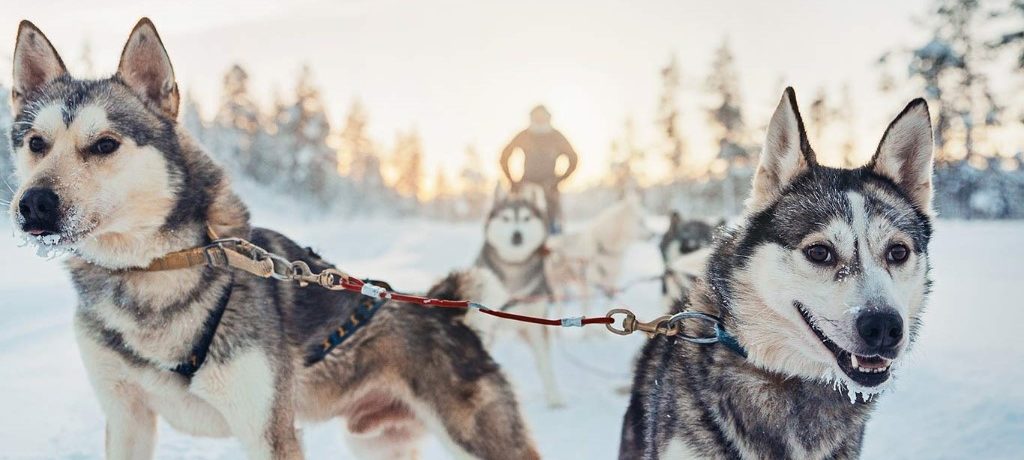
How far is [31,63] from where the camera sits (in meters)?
2.67

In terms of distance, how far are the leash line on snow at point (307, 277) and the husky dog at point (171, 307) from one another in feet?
0.13

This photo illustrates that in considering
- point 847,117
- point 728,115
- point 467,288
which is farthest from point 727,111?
point 467,288

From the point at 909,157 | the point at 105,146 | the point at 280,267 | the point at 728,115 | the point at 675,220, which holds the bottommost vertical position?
the point at 280,267

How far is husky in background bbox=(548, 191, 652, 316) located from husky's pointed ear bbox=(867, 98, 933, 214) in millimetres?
7102

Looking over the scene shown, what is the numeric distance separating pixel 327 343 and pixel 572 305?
884cm

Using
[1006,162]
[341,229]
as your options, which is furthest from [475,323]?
[1006,162]

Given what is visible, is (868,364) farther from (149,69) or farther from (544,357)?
(544,357)

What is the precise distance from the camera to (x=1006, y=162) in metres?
25.0

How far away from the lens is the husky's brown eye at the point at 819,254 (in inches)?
86.4

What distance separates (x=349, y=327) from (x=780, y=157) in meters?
1.95

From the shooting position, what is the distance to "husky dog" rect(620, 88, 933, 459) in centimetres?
211

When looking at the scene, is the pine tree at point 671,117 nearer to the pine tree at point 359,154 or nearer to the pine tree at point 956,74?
the pine tree at point 956,74

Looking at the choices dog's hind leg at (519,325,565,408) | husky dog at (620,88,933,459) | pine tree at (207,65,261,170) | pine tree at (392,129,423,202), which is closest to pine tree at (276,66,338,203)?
pine tree at (207,65,261,170)

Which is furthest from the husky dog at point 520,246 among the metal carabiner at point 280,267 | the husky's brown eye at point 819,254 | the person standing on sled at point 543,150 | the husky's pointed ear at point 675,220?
the husky's brown eye at point 819,254
